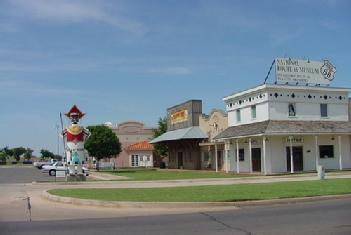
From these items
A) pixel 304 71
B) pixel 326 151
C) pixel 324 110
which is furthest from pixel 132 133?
pixel 326 151

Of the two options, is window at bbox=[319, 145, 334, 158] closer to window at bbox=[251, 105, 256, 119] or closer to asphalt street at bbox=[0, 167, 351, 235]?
window at bbox=[251, 105, 256, 119]

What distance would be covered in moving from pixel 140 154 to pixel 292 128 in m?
43.1

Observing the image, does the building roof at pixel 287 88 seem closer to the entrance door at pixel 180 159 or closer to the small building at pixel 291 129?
the small building at pixel 291 129

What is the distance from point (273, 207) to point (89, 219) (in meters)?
5.83

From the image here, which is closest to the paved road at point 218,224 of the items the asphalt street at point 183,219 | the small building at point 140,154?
the asphalt street at point 183,219

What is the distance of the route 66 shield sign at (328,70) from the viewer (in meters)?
45.4

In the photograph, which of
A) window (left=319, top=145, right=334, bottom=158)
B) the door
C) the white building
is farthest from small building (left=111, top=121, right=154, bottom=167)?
window (left=319, top=145, right=334, bottom=158)

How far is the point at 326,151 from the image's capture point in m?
43.7

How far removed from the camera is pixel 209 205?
17.0m

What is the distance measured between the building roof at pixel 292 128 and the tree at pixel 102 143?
21.6 metres

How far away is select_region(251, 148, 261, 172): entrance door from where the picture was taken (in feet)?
141

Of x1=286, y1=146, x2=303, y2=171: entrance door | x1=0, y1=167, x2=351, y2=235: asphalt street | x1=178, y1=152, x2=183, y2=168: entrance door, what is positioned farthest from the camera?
x1=178, y1=152, x2=183, y2=168: entrance door

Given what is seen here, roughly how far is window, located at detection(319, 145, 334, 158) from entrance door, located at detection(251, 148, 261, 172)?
5057 millimetres

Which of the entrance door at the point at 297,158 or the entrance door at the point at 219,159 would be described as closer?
the entrance door at the point at 297,158
